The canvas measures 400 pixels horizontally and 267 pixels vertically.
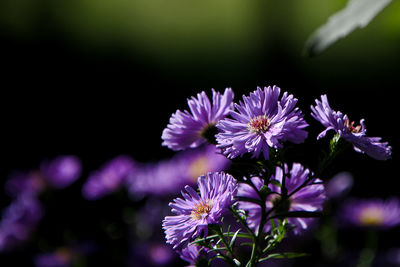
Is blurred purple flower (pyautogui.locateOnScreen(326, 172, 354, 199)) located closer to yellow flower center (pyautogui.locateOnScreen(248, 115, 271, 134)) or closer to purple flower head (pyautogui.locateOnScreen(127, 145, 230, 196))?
purple flower head (pyautogui.locateOnScreen(127, 145, 230, 196))

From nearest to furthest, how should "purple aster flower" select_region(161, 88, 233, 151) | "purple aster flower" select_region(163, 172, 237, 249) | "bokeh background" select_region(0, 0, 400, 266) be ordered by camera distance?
"purple aster flower" select_region(163, 172, 237, 249)
"purple aster flower" select_region(161, 88, 233, 151)
"bokeh background" select_region(0, 0, 400, 266)

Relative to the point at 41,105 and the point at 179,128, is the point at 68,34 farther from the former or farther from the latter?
the point at 179,128

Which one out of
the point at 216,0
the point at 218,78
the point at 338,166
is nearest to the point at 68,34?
the point at 218,78

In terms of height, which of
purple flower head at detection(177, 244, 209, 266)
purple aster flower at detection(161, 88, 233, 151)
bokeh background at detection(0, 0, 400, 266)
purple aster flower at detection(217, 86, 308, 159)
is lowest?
purple flower head at detection(177, 244, 209, 266)

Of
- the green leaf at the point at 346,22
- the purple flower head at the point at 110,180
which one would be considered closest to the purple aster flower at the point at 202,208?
the green leaf at the point at 346,22

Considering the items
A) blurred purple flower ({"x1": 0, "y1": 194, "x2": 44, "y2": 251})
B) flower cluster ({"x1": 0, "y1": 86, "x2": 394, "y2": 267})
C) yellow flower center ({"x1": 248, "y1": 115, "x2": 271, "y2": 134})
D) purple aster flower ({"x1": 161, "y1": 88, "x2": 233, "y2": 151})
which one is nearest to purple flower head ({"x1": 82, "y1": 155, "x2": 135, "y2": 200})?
flower cluster ({"x1": 0, "y1": 86, "x2": 394, "y2": 267})

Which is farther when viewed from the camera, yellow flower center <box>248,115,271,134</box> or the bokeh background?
the bokeh background


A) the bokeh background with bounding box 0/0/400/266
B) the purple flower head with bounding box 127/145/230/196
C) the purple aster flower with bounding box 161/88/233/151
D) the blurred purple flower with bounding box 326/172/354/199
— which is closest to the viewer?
the purple aster flower with bounding box 161/88/233/151
